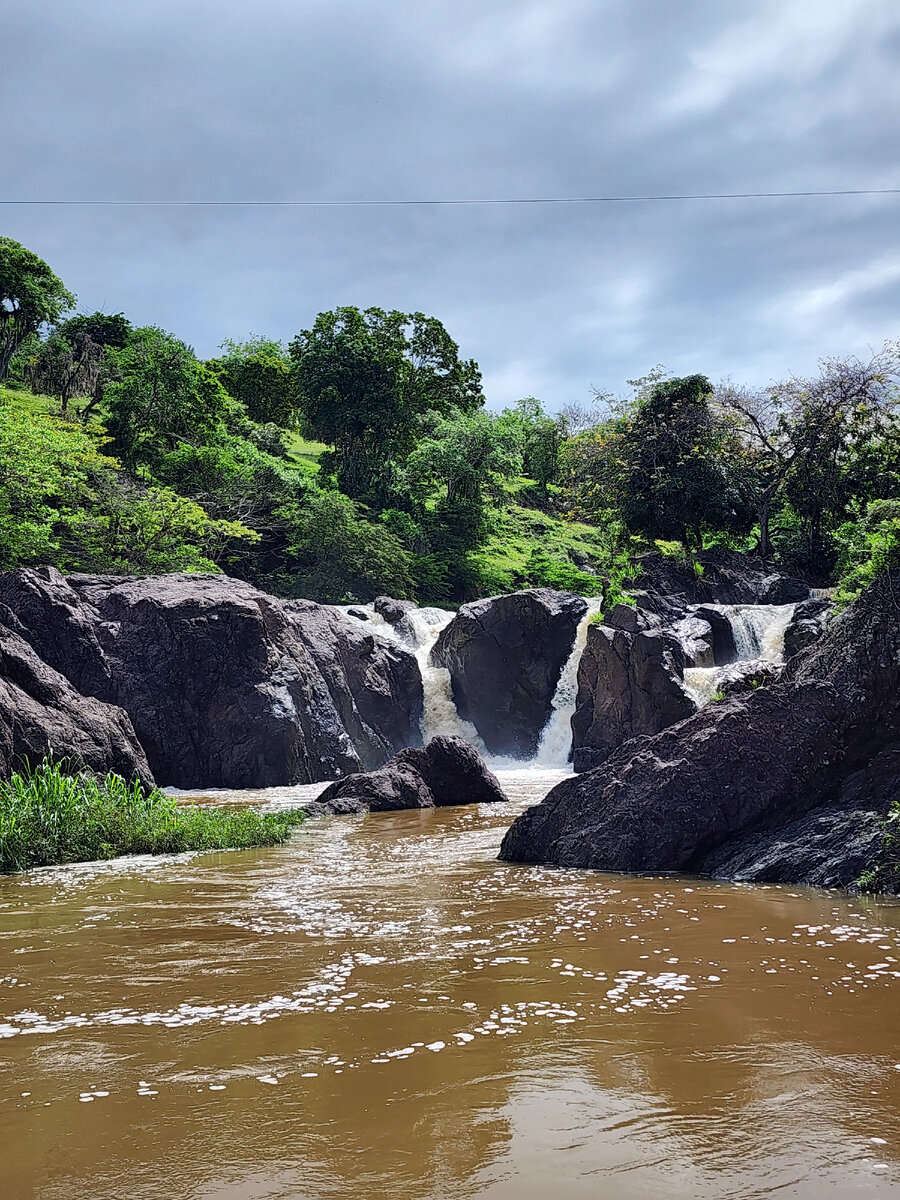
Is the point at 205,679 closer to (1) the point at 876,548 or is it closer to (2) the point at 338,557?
(1) the point at 876,548

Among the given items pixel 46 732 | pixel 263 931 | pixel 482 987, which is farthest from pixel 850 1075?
pixel 46 732

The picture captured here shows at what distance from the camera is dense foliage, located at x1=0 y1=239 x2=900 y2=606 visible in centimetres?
2938

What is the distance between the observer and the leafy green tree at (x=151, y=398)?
38.8 meters

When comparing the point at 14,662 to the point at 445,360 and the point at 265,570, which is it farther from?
the point at 445,360

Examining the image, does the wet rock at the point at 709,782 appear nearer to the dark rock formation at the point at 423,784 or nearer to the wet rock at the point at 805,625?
the dark rock formation at the point at 423,784

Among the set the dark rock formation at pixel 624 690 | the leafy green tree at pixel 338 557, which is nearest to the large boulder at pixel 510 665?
the dark rock formation at pixel 624 690

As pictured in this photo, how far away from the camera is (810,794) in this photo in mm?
9062

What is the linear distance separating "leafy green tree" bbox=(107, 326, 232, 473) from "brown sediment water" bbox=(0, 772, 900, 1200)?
33.5 meters

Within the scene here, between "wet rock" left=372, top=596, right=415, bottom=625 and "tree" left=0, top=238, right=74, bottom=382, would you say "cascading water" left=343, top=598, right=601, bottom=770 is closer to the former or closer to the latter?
"wet rock" left=372, top=596, right=415, bottom=625

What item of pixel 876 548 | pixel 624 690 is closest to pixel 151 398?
pixel 624 690

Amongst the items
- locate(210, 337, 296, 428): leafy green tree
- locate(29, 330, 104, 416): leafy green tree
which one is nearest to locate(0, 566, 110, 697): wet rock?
locate(29, 330, 104, 416): leafy green tree

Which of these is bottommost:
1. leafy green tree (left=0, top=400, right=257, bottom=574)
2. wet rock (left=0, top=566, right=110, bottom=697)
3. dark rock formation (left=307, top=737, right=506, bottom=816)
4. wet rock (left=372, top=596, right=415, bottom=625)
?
dark rock formation (left=307, top=737, right=506, bottom=816)

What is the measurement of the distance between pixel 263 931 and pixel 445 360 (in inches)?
2277

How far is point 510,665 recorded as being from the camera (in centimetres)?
2842
